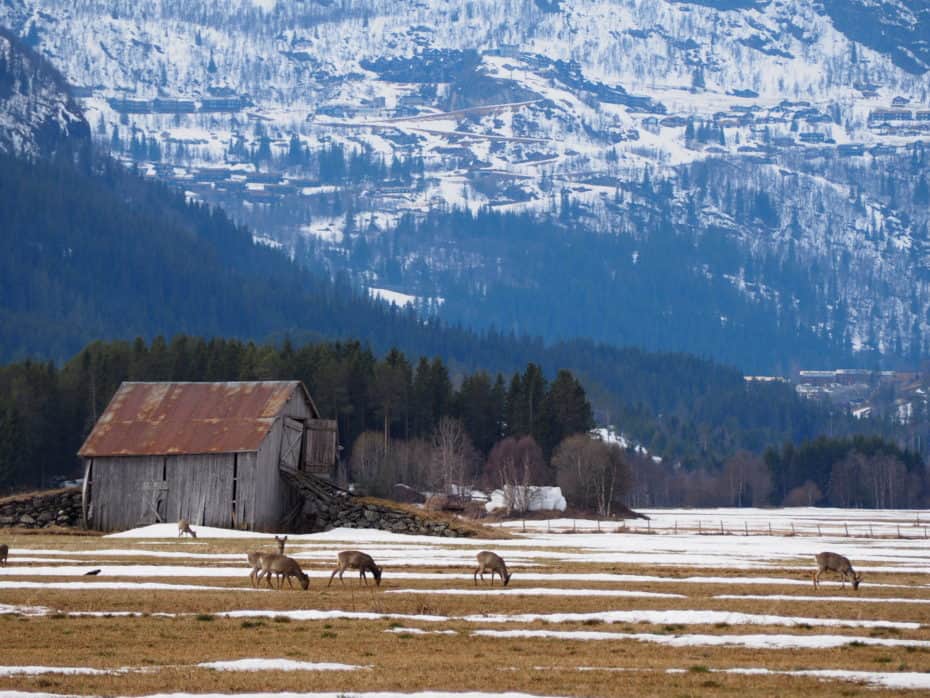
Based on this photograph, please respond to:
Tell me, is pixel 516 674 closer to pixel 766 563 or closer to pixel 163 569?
pixel 163 569

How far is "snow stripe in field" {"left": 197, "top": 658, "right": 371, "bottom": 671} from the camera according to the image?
101ft

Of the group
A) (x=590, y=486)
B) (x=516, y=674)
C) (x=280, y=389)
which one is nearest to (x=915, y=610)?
(x=516, y=674)

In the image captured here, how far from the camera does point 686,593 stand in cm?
4597

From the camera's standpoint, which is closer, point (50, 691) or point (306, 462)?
point (50, 691)

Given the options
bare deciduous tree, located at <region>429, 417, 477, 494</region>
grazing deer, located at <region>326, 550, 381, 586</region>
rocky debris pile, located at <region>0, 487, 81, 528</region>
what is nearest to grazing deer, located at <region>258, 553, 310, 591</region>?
grazing deer, located at <region>326, 550, 381, 586</region>

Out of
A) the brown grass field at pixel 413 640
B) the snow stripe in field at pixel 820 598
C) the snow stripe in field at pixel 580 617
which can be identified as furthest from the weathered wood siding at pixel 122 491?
the snow stripe in field at pixel 580 617

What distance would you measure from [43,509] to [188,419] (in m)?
8.17

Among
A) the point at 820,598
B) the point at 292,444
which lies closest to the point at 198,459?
the point at 292,444

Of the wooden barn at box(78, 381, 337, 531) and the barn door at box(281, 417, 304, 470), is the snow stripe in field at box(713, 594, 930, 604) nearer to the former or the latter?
the wooden barn at box(78, 381, 337, 531)

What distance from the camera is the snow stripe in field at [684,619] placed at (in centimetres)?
3847

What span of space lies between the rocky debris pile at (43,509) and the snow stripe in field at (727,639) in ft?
163

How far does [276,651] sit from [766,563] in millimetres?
33537

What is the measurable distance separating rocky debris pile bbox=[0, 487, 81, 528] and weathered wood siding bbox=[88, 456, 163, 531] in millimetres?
1347

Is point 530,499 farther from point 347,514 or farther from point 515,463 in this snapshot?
point 347,514
